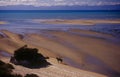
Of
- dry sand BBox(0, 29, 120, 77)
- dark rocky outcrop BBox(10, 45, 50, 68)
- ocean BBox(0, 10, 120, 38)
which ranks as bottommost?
dry sand BBox(0, 29, 120, 77)

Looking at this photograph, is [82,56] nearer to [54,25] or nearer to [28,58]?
[28,58]

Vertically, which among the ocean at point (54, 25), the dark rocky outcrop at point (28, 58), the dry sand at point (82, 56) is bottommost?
the dry sand at point (82, 56)

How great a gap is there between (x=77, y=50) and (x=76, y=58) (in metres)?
3.20

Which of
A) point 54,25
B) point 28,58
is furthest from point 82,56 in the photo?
point 54,25

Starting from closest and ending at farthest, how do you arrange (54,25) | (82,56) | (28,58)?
(28,58), (82,56), (54,25)

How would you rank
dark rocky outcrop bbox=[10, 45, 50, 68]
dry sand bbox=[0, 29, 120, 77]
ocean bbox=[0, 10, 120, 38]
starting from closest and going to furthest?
1. dry sand bbox=[0, 29, 120, 77]
2. dark rocky outcrop bbox=[10, 45, 50, 68]
3. ocean bbox=[0, 10, 120, 38]

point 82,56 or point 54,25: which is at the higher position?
point 54,25

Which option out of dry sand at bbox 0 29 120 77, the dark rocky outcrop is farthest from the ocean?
the dark rocky outcrop

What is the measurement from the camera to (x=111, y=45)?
26.9 meters

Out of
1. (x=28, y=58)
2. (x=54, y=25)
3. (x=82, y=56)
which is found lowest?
(x=82, y=56)

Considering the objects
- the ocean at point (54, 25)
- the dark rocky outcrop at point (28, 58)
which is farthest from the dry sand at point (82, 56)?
the ocean at point (54, 25)

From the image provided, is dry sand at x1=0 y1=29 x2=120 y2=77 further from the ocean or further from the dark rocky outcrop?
the ocean

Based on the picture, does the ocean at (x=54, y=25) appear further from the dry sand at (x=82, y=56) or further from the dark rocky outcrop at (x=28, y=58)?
the dark rocky outcrop at (x=28, y=58)

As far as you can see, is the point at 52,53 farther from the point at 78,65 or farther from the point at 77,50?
the point at 78,65
